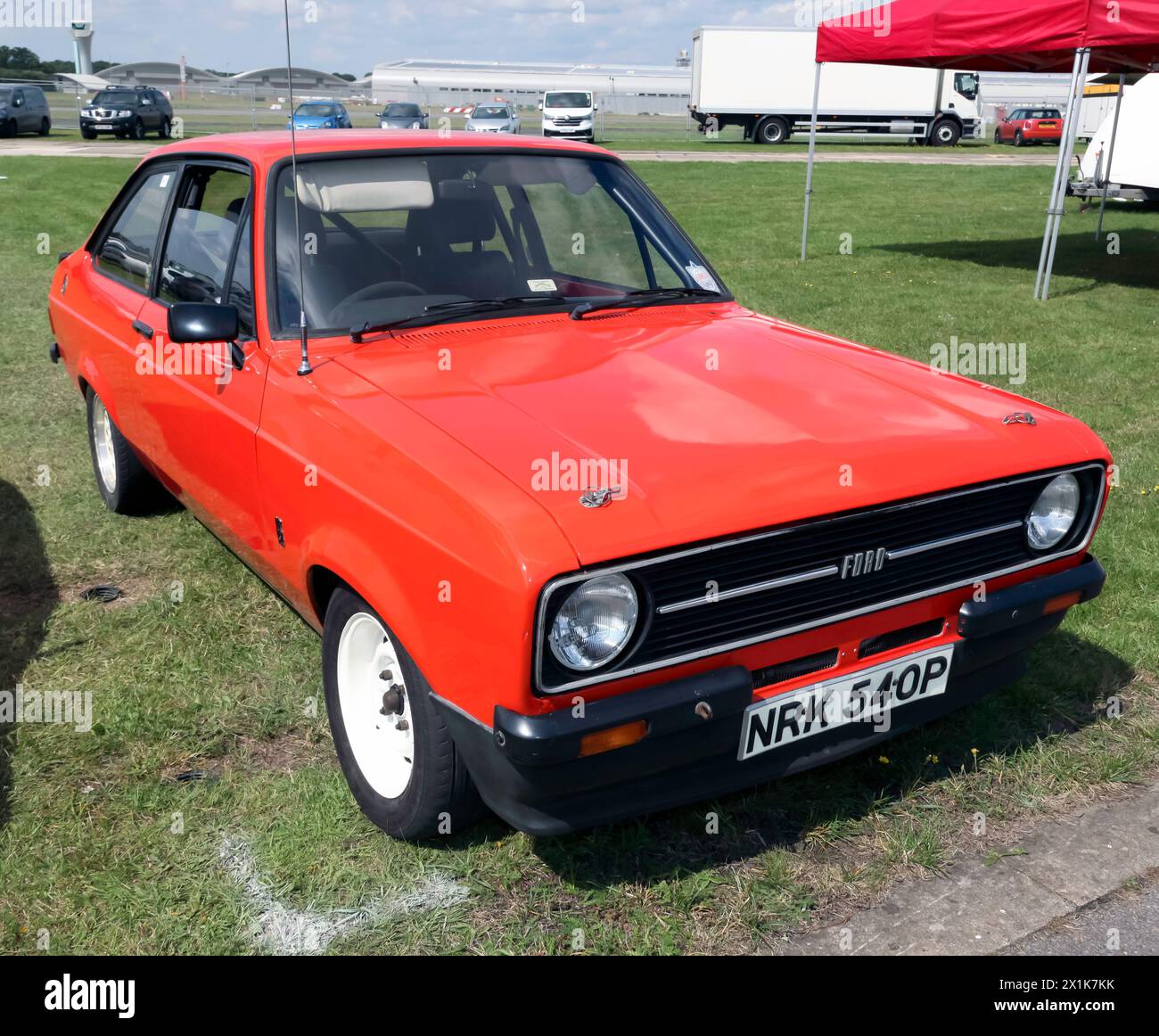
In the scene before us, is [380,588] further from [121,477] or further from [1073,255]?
[1073,255]

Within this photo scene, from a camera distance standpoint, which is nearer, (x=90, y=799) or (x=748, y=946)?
(x=748, y=946)

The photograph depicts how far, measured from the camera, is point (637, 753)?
7.30 ft

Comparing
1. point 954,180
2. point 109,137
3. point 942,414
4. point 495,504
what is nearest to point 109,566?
point 495,504

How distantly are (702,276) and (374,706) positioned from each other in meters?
1.91

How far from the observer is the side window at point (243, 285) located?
317 cm

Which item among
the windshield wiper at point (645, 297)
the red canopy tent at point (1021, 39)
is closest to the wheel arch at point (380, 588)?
the windshield wiper at point (645, 297)

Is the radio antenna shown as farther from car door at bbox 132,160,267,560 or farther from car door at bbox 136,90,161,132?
car door at bbox 136,90,161,132

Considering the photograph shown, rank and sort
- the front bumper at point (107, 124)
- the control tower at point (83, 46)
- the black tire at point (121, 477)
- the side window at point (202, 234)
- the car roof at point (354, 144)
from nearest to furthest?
the car roof at point (354, 144)
the side window at point (202, 234)
the black tire at point (121, 477)
the front bumper at point (107, 124)
the control tower at point (83, 46)

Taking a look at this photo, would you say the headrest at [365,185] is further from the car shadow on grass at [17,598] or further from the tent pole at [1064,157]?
the tent pole at [1064,157]

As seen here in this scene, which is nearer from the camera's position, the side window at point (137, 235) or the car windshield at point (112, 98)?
the side window at point (137, 235)

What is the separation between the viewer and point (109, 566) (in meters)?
4.47

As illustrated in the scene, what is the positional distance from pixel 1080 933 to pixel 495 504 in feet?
5.66

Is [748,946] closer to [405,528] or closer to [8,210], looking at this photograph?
[405,528]

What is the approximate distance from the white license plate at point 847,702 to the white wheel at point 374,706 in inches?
34.4
